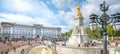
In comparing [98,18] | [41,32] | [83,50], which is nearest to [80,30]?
[83,50]

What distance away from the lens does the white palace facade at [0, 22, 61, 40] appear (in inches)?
6004

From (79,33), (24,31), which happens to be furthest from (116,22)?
(24,31)

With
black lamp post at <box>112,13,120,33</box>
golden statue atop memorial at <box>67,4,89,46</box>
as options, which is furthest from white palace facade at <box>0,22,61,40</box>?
black lamp post at <box>112,13,120,33</box>

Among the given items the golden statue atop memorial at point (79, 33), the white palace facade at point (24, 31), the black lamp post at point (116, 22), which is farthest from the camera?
the white palace facade at point (24, 31)

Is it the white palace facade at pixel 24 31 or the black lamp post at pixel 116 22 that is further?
the white palace facade at pixel 24 31

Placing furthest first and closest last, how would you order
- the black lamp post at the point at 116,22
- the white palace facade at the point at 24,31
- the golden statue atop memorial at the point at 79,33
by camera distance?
1. the white palace facade at the point at 24,31
2. the golden statue atop memorial at the point at 79,33
3. the black lamp post at the point at 116,22

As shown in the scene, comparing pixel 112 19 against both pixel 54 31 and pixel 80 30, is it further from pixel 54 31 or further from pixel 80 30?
pixel 54 31

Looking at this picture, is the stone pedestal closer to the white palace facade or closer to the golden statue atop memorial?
the golden statue atop memorial

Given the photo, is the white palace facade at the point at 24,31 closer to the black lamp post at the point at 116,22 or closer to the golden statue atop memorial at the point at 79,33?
the golden statue atop memorial at the point at 79,33

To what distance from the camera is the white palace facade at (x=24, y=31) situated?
500 ft

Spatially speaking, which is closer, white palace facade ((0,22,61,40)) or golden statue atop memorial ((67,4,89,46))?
golden statue atop memorial ((67,4,89,46))

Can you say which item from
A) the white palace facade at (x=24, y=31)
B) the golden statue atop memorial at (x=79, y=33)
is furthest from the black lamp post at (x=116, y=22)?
the white palace facade at (x=24, y=31)

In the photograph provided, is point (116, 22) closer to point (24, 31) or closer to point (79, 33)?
point (79, 33)

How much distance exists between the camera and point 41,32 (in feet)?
598
